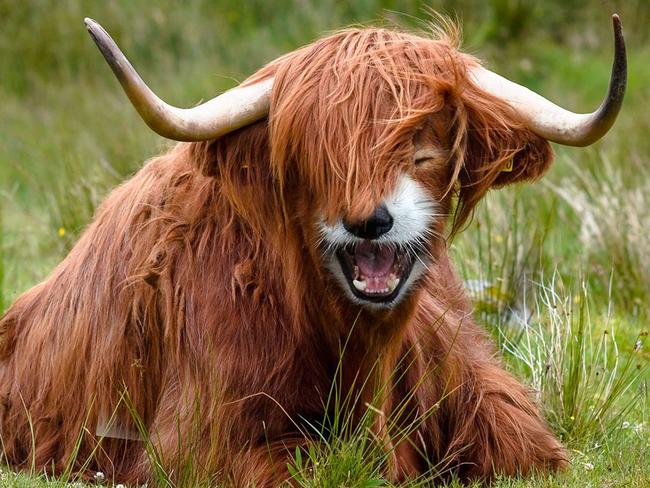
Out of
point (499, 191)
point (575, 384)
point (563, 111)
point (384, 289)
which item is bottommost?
point (575, 384)

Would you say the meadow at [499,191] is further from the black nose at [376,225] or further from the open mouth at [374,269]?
the black nose at [376,225]

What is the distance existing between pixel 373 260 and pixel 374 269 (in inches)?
1.0

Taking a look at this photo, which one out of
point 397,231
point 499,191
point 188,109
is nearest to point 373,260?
point 397,231

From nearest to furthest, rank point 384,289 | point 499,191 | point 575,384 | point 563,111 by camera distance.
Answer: point 384,289, point 563,111, point 575,384, point 499,191

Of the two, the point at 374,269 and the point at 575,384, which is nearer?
the point at 374,269

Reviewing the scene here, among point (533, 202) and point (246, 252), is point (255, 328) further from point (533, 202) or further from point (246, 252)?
point (533, 202)

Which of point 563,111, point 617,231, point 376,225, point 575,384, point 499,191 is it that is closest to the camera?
point 376,225

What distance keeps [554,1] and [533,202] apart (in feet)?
24.6

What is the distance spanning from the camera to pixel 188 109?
3791mm

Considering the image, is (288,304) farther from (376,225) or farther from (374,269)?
(376,225)

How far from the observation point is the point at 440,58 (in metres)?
3.91

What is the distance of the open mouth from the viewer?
376cm

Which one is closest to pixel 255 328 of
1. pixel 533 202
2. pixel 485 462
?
pixel 485 462

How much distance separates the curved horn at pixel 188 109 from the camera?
3.59m
